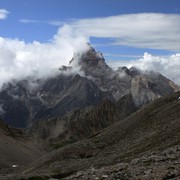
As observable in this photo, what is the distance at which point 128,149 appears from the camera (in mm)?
77250

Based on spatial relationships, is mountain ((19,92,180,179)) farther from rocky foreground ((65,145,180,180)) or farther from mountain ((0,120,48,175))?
mountain ((0,120,48,175))

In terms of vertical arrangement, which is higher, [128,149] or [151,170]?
[128,149]

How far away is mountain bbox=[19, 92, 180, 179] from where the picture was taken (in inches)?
1705

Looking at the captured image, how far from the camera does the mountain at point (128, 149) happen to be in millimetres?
43312

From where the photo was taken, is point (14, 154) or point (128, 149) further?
point (14, 154)

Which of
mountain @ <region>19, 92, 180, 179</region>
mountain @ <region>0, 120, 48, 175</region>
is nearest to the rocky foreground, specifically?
mountain @ <region>19, 92, 180, 179</region>

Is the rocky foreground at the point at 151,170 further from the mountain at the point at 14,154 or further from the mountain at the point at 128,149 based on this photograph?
the mountain at the point at 14,154

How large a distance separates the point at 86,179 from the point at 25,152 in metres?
146

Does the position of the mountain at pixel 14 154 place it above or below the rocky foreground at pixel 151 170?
above

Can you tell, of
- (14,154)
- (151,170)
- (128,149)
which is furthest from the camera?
(14,154)

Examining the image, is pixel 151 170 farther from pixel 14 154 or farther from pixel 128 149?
pixel 14 154

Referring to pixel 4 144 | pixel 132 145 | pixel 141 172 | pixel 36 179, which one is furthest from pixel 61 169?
pixel 4 144

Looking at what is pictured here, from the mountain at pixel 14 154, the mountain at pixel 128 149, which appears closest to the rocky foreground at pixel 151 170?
the mountain at pixel 128 149

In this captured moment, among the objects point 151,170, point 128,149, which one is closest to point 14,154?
point 128,149
